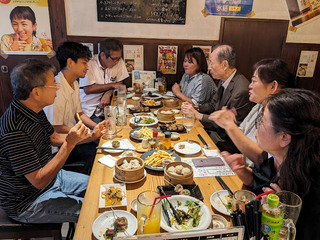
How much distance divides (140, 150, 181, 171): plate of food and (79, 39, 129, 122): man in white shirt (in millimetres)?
1838

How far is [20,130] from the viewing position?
57.9 inches

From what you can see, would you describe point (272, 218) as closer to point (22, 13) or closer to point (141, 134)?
point (141, 134)

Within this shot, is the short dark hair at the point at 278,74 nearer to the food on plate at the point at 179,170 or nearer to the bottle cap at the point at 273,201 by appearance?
the food on plate at the point at 179,170

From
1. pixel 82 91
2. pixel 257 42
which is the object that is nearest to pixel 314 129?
pixel 82 91

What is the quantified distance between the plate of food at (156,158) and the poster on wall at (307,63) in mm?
3724

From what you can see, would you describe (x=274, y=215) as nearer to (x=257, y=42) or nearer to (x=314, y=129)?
(x=314, y=129)

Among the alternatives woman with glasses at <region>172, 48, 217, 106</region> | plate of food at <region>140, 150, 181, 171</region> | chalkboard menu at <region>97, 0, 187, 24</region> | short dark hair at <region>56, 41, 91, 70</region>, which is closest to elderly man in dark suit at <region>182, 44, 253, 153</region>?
woman with glasses at <region>172, 48, 217, 106</region>

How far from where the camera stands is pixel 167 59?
418 centimetres

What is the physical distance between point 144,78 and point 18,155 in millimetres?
2821

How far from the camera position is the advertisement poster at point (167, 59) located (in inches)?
162

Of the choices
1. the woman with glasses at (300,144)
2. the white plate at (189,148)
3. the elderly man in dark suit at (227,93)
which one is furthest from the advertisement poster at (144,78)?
the woman with glasses at (300,144)

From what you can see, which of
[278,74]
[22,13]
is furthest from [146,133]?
[22,13]

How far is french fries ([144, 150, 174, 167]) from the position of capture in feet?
5.29

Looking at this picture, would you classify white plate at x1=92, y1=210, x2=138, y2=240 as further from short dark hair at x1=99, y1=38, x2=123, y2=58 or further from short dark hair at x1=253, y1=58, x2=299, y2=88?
short dark hair at x1=99, y1=38, x2=123, y2=58
